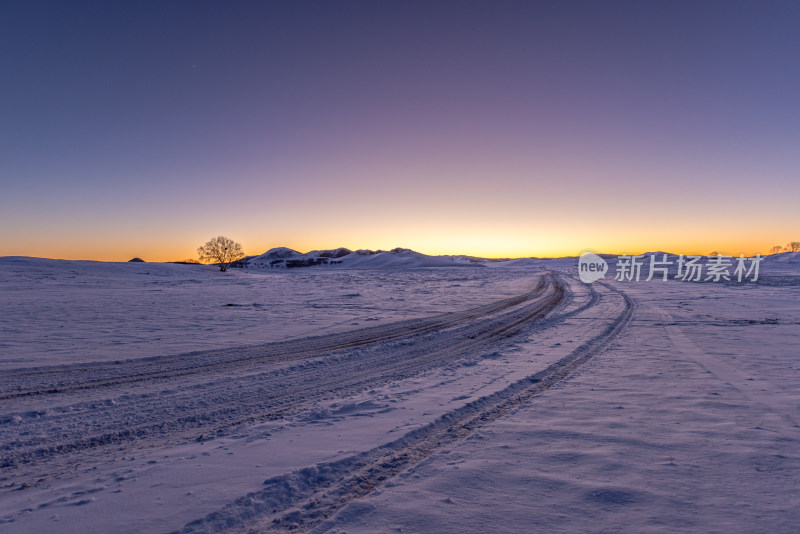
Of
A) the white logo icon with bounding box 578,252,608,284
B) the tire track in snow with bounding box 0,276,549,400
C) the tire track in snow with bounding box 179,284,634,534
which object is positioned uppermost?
the white logo icon with bounding box 578,252,608,284

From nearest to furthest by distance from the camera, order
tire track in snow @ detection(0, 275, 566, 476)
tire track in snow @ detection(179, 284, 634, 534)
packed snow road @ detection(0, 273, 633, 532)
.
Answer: tire track in snow @ detection(179, 284, 634, 534) → packed snow road @ detection(0, 273, 633, 532) → tire track in snow @ detection(0, 275, 566, 476)

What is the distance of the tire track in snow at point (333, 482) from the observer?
3232mm

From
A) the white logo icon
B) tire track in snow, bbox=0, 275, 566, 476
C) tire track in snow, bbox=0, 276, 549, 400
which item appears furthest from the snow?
the white logo icon

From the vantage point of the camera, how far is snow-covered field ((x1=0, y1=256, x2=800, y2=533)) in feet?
10.9

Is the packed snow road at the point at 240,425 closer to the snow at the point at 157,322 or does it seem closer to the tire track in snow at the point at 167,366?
the tire track in snow at the point at 167,366

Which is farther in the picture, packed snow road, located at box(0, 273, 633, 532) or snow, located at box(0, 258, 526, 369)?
snow, located at box(0, 258, 526, 369)

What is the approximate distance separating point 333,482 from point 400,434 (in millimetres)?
1252

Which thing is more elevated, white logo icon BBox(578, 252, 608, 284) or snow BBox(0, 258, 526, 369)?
white logo icon BBox(578, 252, 608, 284)

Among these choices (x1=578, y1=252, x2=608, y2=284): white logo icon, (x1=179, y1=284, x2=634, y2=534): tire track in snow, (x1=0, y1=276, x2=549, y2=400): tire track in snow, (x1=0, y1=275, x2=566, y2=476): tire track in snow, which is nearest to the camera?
(x1=179, y1=284, x2=634, y2=534): tire track in snow

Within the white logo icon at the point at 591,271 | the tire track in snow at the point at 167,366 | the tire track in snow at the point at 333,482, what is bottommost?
the tire track in snow at the point at 167,366

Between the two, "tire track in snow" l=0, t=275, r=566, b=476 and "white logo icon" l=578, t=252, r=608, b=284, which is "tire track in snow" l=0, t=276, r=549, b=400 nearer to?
"tire track in snow" l=0, t=275, r=566, b=476

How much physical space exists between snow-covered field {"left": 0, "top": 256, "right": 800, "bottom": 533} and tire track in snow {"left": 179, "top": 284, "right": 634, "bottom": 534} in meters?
0.02

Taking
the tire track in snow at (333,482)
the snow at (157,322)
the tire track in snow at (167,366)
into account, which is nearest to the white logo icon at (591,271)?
the snow at (157,322)

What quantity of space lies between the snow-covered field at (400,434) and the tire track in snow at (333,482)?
21 millimetres
